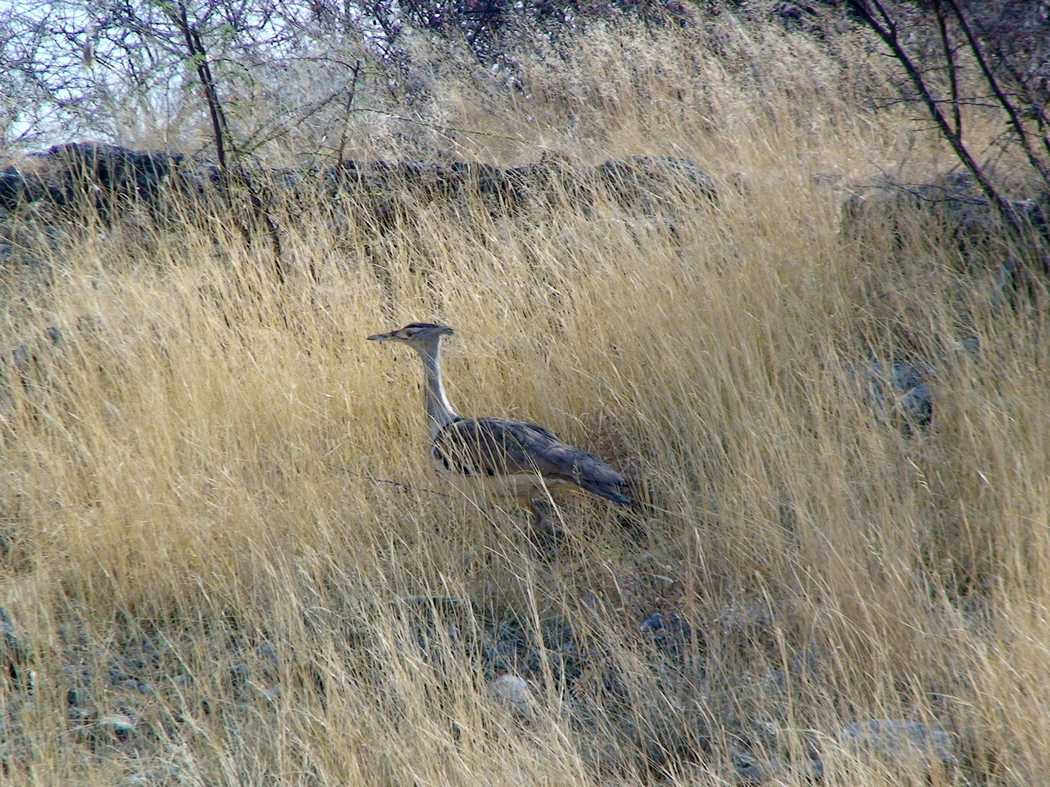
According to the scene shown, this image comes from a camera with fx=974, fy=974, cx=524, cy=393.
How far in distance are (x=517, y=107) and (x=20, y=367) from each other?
513cm

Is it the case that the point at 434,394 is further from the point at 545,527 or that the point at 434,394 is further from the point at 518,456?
the point at 545,527

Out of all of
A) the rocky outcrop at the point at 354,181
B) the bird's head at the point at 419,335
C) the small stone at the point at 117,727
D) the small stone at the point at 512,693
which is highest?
the rocky outcrop at the point at 354,181

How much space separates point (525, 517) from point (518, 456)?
300 millimetres

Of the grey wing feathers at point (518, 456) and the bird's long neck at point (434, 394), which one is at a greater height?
the bird's long neck at point (434, 394)

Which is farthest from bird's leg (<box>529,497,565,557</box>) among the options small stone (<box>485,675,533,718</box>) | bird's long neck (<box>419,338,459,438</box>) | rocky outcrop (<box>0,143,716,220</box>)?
rocky outcrop (<box>0,143,716,220</box>)

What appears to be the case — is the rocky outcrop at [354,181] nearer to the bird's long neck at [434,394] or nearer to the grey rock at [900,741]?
the bird's long neck at [434,394]

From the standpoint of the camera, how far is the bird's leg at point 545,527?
4133 millimetres

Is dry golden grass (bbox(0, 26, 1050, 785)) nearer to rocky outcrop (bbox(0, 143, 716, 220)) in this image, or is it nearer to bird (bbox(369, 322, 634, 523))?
bird (bbox(369, 322, 634, 523))

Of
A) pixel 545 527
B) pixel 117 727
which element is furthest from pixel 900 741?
pixel 117 727

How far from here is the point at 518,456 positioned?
4117 mm

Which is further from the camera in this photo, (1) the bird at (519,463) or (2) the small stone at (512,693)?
(1) the bird at (519,463)

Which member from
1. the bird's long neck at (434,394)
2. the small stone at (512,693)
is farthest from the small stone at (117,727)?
the bird's long neck at (434,394)

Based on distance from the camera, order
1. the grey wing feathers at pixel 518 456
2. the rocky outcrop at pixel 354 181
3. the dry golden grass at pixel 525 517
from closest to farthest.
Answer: the dry golden grass at pixel 525 517
the grey wing feathers at pixel 518 456
the rocky outcrop at pixel 354 181

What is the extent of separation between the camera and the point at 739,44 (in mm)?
8344
